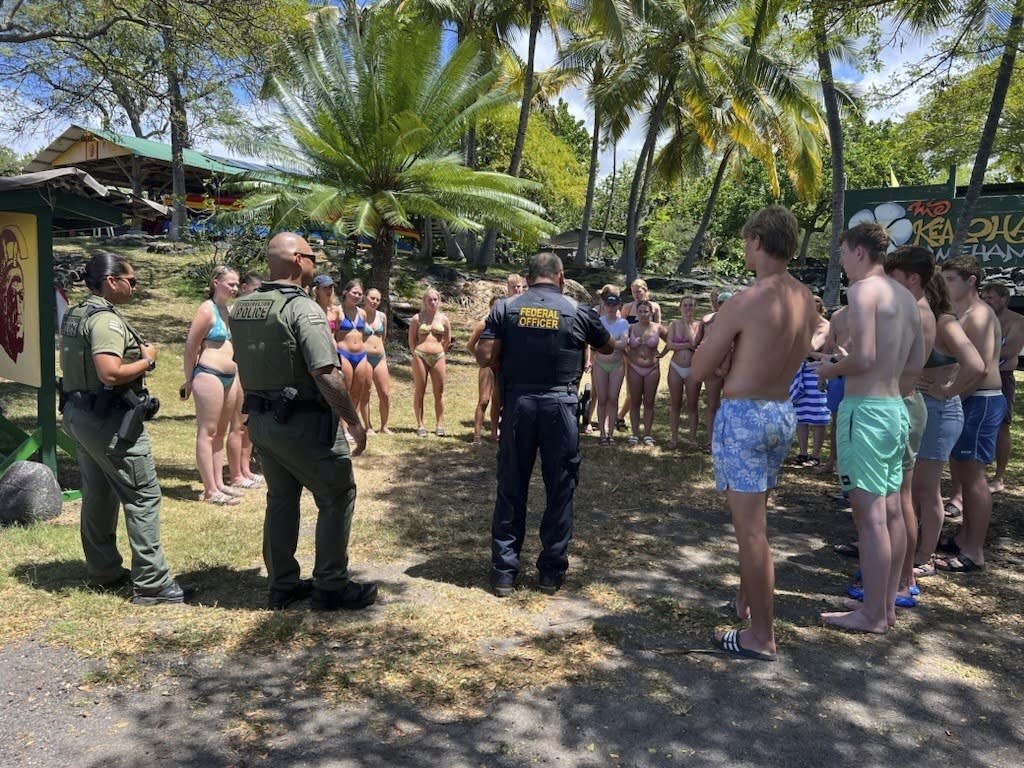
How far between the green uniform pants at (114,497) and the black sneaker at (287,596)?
0.56 metres

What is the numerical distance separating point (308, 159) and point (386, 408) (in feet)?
24.9

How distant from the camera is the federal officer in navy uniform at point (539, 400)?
4.17 metres

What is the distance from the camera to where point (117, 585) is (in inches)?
167

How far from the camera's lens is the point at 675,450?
842 centimetres

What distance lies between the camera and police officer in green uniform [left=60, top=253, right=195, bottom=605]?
3.87 metres

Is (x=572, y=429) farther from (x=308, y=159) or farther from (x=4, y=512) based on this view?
(x=308, y=159)

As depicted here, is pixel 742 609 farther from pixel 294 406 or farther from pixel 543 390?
pixel 294 406

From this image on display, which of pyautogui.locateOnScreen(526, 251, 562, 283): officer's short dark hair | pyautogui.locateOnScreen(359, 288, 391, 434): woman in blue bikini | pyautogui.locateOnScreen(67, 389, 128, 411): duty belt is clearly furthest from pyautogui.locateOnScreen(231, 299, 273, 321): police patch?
pyautogui.locateOnScreen(359, 288, 391, 434): woman in blue bikini

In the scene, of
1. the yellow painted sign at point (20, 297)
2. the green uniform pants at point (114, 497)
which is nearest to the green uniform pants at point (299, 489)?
the green uniform pants at point (114, 497)

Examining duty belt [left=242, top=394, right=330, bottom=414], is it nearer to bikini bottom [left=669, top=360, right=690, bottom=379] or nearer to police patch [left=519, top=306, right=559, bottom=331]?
police patch [left=519, top=306, right=559, bottom=331]

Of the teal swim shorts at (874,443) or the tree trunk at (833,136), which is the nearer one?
the teal swim shorts at (874,443)

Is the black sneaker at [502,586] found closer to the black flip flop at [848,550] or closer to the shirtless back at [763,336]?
the shirtless back at [763,336]

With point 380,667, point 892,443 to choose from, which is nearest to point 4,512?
point 380,667

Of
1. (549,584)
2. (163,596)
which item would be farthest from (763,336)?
(163,596)
